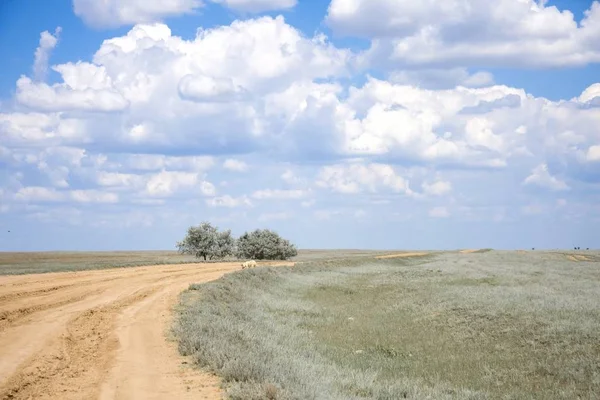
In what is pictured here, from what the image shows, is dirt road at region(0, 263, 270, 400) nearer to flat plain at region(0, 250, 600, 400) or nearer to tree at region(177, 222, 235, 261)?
flat plain at region(0, 250, 600, 400)

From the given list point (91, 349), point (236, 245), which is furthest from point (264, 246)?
point (91, 349)

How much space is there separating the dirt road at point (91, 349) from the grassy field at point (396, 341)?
0.84m

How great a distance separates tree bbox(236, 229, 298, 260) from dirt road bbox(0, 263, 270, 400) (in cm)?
5071

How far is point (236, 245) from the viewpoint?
259 ft

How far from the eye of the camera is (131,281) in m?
30.4

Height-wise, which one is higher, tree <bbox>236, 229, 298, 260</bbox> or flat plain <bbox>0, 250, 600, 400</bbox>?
tree <bbox>236, 229, 298, 260</bbox>

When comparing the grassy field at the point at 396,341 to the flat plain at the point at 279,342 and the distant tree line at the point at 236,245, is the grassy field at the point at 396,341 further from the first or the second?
the distant tree line at the point at 236,245

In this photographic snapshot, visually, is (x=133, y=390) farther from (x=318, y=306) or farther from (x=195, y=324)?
(x=318, y=306)

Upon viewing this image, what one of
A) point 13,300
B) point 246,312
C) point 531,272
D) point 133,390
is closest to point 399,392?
point 133,390

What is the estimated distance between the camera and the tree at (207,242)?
7944 centimetres

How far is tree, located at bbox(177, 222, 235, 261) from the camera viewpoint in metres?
79.4

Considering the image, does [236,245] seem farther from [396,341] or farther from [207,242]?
[396,341]

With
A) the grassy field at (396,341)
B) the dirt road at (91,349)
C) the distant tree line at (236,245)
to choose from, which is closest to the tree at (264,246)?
the distant tree line at (236,245)

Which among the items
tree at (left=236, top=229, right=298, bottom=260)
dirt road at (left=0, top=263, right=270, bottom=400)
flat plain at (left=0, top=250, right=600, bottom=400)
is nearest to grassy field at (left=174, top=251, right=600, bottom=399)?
flat plain at (left=0, top=250, right=600, bottom=400)
